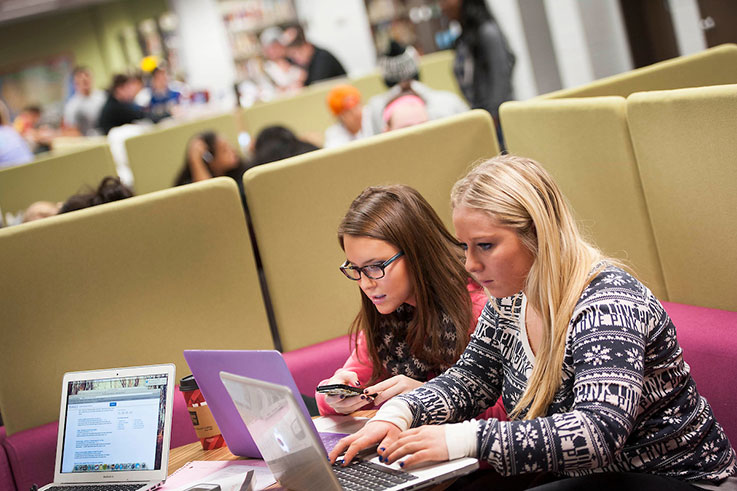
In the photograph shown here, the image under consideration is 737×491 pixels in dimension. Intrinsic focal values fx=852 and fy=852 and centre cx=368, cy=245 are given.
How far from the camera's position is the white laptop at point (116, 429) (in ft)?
6.66

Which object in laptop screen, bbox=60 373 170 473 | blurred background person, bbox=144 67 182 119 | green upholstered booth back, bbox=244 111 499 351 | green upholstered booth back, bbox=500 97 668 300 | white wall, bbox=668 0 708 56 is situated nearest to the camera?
laptop screen, bbox=60 373 170 473

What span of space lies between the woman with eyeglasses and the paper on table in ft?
0.91

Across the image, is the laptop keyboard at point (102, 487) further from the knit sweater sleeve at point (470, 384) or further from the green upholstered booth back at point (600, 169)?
the green upholstered booth back at point (600, 169)

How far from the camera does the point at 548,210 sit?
169 centimetres

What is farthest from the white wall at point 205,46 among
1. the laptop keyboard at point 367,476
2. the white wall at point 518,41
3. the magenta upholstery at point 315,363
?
the laptop keyboard at point 367,476

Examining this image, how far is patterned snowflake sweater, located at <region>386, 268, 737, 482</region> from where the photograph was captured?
1.49 metres

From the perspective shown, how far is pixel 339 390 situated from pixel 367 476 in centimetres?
41

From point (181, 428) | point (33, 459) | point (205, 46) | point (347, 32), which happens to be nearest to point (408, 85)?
point (181, 428)

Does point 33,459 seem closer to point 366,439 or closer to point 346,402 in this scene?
point 346,402

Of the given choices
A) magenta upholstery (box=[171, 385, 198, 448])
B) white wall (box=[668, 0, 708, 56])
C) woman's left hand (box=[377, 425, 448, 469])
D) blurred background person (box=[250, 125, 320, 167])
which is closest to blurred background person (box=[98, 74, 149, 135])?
blurred background person (box=[250, 125, 320, 167])

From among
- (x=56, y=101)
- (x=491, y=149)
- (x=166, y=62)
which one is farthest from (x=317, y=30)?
(x=491, y=149)

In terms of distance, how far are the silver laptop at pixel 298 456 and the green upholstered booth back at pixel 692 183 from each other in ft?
3.92

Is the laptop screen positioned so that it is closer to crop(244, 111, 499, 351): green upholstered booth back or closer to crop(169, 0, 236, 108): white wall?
crop(244, 111, 499, 351): green upholstered booth back

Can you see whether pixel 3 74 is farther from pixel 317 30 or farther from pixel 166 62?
pixel 317 30
